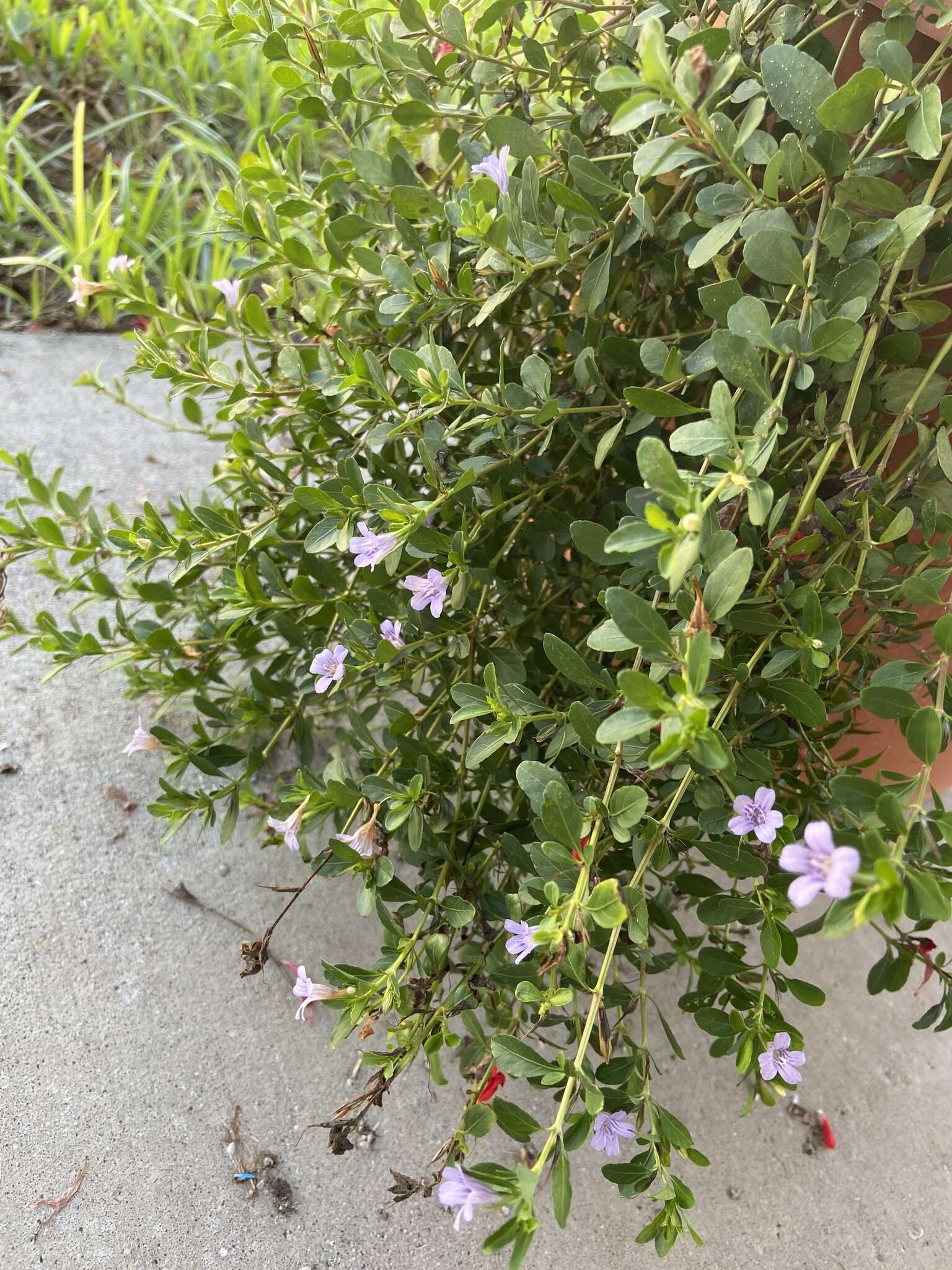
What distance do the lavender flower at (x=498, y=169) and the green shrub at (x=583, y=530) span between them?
0.05 feet

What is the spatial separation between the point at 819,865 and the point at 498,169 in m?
→ 0.62

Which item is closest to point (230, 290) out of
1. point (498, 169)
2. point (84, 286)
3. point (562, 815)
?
point (84, 286)

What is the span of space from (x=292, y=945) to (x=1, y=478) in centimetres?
91

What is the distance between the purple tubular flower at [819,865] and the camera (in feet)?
1.54

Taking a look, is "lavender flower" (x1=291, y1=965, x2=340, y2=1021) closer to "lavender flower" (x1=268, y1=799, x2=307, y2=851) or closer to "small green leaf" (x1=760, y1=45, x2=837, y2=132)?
"lavender flower" (x1=268, y1=799, x2=307, y2=851)

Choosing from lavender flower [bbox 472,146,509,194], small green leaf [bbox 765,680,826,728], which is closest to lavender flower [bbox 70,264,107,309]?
lavender flower [bbox 472,146,509,194]

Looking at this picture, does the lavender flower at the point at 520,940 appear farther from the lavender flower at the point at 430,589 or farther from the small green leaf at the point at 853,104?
the small green leaf at the point at 853,104

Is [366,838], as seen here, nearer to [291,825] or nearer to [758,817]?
[291,825]

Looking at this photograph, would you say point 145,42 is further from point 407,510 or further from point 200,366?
point 407,510

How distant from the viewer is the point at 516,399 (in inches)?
31.2

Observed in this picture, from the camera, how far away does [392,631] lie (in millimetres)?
830

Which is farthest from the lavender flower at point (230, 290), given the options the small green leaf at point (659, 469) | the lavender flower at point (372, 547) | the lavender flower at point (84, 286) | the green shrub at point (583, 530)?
the small green leaf at point (659, 469)

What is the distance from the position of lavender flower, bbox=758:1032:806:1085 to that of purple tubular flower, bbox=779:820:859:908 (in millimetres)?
317

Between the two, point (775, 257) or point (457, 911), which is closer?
point (775, 257)
